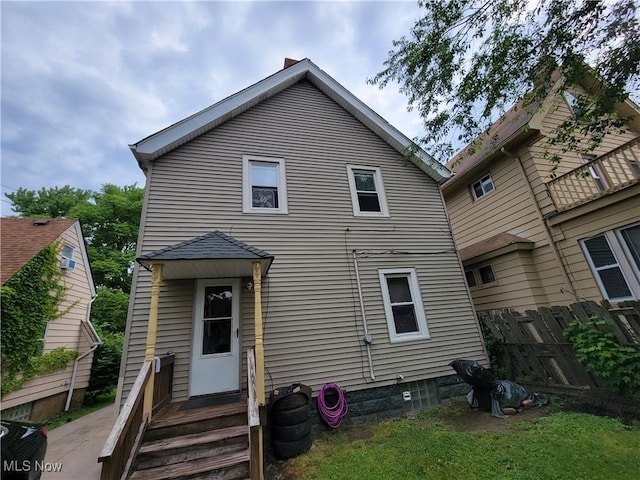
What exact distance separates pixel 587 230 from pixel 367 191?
17.5 feet

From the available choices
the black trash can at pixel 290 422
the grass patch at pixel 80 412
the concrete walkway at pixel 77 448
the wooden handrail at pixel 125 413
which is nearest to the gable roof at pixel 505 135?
the black trash can at pixel 290 422

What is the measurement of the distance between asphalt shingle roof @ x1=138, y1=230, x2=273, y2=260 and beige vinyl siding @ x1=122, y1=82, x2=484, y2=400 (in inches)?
42.9

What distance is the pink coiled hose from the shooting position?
469cm

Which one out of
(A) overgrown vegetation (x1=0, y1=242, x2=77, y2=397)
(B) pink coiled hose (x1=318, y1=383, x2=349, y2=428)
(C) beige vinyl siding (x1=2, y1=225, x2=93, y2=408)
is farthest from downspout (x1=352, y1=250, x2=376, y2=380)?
(C) beige vinyl siding (x1=2, y1=225, x2=93, y2=408)

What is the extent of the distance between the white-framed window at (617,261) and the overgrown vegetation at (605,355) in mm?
2447

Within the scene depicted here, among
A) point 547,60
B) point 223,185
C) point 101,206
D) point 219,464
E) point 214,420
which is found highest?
point 101,206

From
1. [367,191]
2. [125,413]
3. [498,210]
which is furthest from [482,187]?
[125,413]

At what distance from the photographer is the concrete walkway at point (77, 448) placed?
3.99 meters

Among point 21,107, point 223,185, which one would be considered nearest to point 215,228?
point 223,185

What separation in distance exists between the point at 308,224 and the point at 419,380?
4159 mm

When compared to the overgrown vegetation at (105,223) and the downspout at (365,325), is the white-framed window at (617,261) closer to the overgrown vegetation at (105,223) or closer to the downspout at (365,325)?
the downspout at (365,325)

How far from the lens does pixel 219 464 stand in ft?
10.1

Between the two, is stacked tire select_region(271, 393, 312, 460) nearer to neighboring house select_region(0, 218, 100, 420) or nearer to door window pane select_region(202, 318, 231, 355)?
door window pane select_region(202, 318, 231, 355)

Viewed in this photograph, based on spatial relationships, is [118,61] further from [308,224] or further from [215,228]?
[308,224]
